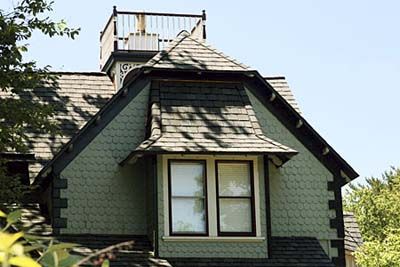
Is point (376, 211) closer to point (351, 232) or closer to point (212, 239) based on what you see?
point (351, 232)

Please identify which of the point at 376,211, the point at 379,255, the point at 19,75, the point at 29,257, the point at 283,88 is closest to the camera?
the point at 29,257

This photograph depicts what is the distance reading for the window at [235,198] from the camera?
17578 millimetres

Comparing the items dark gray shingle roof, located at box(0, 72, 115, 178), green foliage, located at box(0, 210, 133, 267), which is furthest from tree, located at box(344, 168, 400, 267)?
green foliage, located at box(0, 210, 133, 267)

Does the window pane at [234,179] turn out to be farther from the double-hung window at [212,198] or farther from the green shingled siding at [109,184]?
the green shingled siding at [109,184]

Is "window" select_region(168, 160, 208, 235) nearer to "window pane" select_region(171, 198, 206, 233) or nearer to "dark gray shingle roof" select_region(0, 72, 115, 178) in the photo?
"window pane" select_region(171, 198, 206, 233)

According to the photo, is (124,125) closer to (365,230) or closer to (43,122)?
(43,122)

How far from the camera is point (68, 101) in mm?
20703

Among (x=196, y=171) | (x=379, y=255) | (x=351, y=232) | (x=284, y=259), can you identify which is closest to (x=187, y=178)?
(x=196, y=171)

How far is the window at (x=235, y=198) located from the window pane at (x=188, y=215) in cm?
38

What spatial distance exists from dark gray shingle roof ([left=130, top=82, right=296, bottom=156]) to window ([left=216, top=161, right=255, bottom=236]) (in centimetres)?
48

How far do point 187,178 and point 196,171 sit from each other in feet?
0.71

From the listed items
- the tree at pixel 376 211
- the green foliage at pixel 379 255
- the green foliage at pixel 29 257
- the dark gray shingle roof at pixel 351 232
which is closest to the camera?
the green foliage at pixel 29 257

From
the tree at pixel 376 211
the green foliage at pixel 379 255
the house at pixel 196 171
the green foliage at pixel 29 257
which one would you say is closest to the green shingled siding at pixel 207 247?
the house at pixel 196 171

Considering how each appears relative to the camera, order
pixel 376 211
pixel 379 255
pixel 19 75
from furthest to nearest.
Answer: pixel 376 211
pixel 379 255
pixel 19 75
